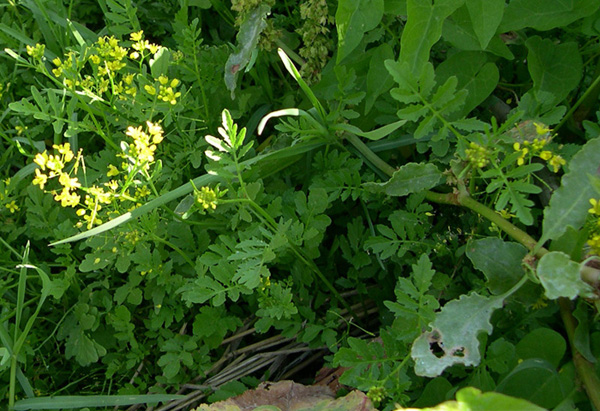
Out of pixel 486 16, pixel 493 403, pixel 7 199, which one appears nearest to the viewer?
pixel 493 403

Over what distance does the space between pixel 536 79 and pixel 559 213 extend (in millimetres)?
669

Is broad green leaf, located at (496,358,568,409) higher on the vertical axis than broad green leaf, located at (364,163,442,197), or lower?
lower

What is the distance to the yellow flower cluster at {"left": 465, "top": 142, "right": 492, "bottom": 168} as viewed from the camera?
1.61 meters

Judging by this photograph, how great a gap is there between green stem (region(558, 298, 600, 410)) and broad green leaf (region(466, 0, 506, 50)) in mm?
761

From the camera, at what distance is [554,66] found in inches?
81.3

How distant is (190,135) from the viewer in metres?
2.31

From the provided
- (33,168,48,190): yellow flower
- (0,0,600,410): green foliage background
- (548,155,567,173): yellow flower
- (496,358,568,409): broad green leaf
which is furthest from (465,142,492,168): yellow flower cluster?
(33,168,48,190): yellow flower

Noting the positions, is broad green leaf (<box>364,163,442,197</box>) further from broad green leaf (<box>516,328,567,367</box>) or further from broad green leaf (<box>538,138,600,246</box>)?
broad green leaf (<box>516,328,567,367</box>)

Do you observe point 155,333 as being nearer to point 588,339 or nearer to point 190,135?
point 190,135

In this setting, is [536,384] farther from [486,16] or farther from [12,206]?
[12,206]

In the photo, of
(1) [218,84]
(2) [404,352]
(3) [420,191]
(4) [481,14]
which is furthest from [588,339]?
(1) [218,84]

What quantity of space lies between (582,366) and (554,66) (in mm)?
977

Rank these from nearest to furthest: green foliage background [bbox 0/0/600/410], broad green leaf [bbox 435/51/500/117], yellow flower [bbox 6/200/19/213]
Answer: green foliage background [bbox 0/0/600/410] < broad green leaf [bbox 435/51/500/117] < yellow flower [bbox 6/200/19/213]

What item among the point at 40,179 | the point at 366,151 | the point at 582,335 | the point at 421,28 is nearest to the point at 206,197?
the point at 40,179
